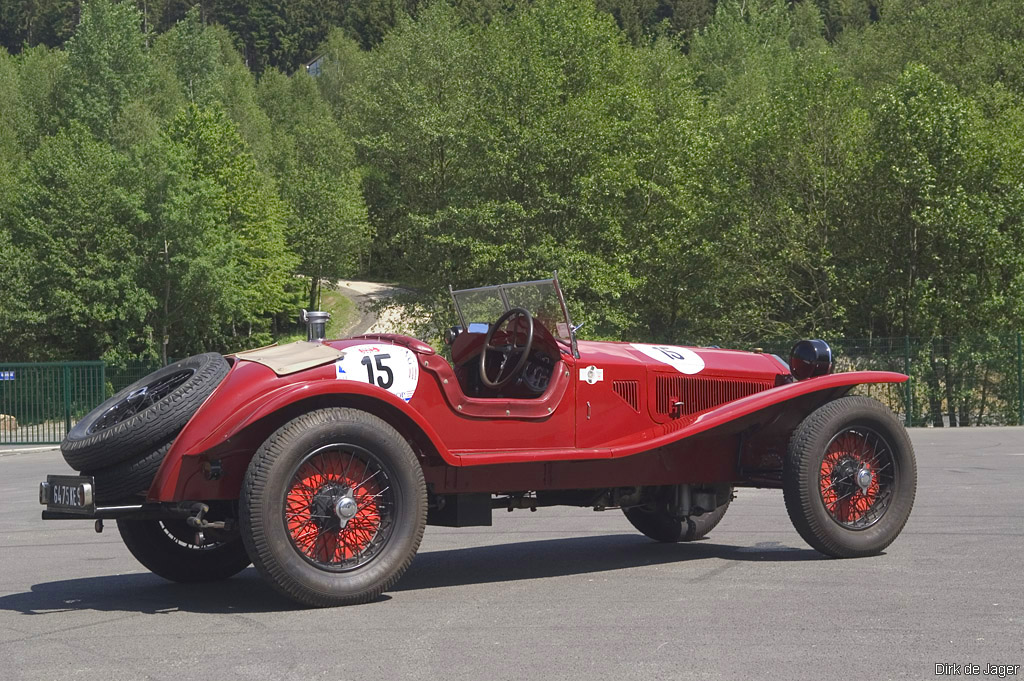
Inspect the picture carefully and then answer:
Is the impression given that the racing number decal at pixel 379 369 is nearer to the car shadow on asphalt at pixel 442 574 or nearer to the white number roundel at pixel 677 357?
the car shadow on asphalt at pixel 442 574

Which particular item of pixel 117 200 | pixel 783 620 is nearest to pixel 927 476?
pixel 783 620

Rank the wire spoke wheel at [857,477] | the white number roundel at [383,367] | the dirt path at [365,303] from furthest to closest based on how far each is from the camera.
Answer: the dirt path at [365,303] < the wire spoke wheel at [857,477] < the white number roundel at [383,367]

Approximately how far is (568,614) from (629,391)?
6.59 feet

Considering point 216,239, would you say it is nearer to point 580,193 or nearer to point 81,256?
point 81,256

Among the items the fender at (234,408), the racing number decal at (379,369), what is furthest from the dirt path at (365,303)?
the fender at (234,408)

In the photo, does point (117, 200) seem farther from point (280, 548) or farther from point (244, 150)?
point (280, 548)

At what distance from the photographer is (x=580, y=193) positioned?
35281 mm

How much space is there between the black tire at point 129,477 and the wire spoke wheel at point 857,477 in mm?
4077

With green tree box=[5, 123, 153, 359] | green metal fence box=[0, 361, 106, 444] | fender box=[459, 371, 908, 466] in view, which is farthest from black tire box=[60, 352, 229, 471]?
green tree box=[5, 123, 153, 359]

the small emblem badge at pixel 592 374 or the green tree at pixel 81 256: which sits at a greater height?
the green tree at pixel 81 256

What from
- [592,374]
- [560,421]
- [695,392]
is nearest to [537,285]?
[592,374]

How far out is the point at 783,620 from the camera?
222 inches

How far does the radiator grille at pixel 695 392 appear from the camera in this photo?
7766mm

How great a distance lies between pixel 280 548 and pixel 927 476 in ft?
32.0
